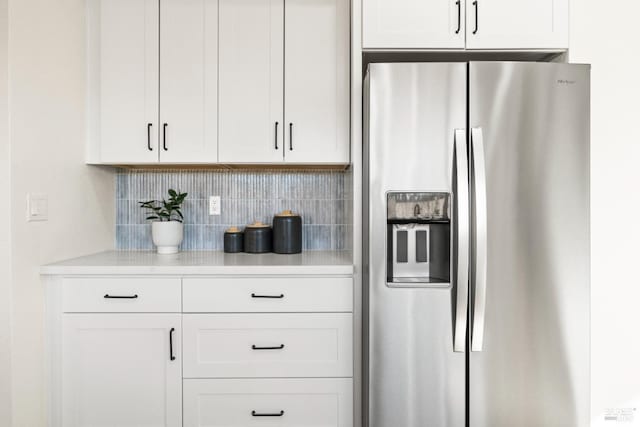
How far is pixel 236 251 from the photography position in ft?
7.75

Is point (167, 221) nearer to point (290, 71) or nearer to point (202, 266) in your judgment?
point (202, 266)

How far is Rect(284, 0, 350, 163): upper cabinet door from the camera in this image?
7.02ft

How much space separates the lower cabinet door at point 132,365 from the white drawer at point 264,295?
142 millimetres

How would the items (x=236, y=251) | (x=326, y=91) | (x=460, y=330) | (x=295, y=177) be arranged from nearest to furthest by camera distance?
(x=460, y=330)
(x=326, y=91)
(x=236, y=251)
(x=295, y=177)

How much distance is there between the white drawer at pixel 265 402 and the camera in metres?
1.88

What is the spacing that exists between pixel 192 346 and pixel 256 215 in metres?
0.87

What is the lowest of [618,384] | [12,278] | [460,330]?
[618,384]

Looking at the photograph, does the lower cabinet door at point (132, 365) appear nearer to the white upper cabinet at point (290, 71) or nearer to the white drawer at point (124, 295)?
the white drawer at point (124, 295)

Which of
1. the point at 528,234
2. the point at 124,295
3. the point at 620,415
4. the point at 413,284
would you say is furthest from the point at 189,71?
the point at 620,415

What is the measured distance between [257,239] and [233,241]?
146 millimetres

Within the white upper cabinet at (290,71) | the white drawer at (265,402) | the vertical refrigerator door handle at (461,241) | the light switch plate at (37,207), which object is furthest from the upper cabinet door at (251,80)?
the white drawer at (265,402)

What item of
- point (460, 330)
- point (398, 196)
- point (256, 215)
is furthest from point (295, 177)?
point (460, 330)

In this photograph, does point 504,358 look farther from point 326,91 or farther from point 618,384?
point 326,91

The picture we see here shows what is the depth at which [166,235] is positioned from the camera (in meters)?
2.29
